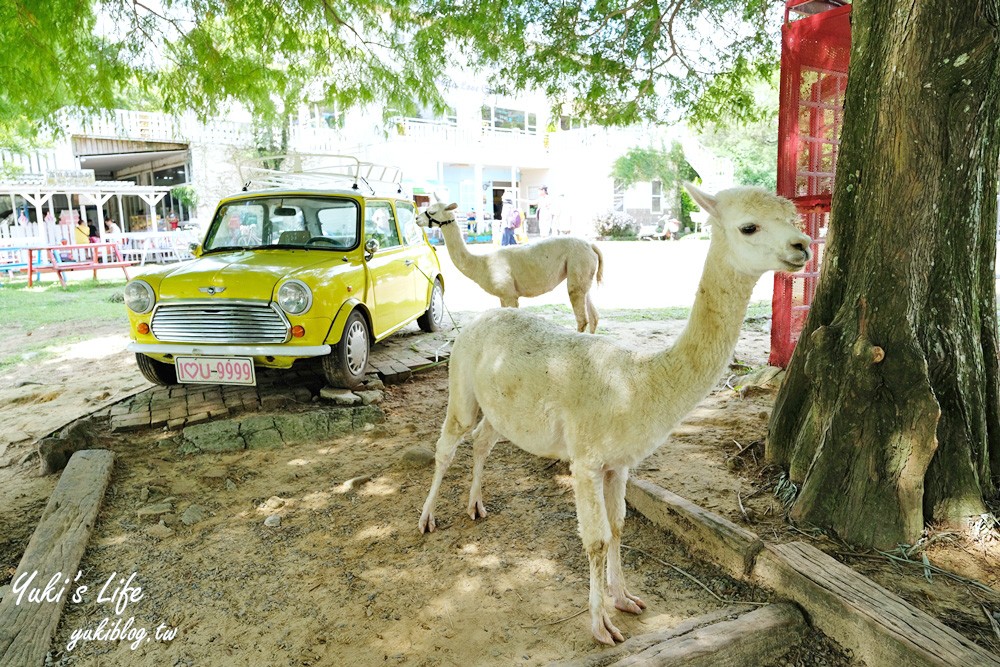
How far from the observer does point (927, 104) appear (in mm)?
2895

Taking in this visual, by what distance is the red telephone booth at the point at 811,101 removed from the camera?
4949 millimetres

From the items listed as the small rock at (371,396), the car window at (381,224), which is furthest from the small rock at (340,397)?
the car window at (381,224)

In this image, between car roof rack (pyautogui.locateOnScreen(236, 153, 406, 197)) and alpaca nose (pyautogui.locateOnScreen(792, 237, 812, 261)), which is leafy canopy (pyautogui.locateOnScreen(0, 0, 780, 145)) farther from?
alpaca nose (pyautogui.locateOnScreen(792, 237, 812, 261))

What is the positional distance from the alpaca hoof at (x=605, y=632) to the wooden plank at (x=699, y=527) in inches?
27.8

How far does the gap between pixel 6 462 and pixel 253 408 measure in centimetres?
177

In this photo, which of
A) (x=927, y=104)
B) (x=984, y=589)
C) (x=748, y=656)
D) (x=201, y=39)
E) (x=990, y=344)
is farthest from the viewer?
(x=201, y=39)

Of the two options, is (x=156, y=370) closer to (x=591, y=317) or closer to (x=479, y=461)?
(x=479, y=461)

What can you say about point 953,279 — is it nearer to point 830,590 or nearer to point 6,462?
point 830,590

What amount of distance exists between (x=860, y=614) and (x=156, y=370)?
582 centimetres

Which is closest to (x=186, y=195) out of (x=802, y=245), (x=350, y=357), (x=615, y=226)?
(x=615, y=226)

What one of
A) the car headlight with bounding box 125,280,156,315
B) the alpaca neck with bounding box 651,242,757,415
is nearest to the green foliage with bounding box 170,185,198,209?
the car headlight with bounding box 125,280,156,315

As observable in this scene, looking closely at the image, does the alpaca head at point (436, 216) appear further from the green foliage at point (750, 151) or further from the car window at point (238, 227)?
the green foliage at point (750, 151)

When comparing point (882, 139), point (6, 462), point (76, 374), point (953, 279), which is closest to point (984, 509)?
point (953, 279)

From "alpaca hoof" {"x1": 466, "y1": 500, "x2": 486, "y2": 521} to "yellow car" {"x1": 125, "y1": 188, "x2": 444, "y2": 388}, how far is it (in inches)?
88.9
